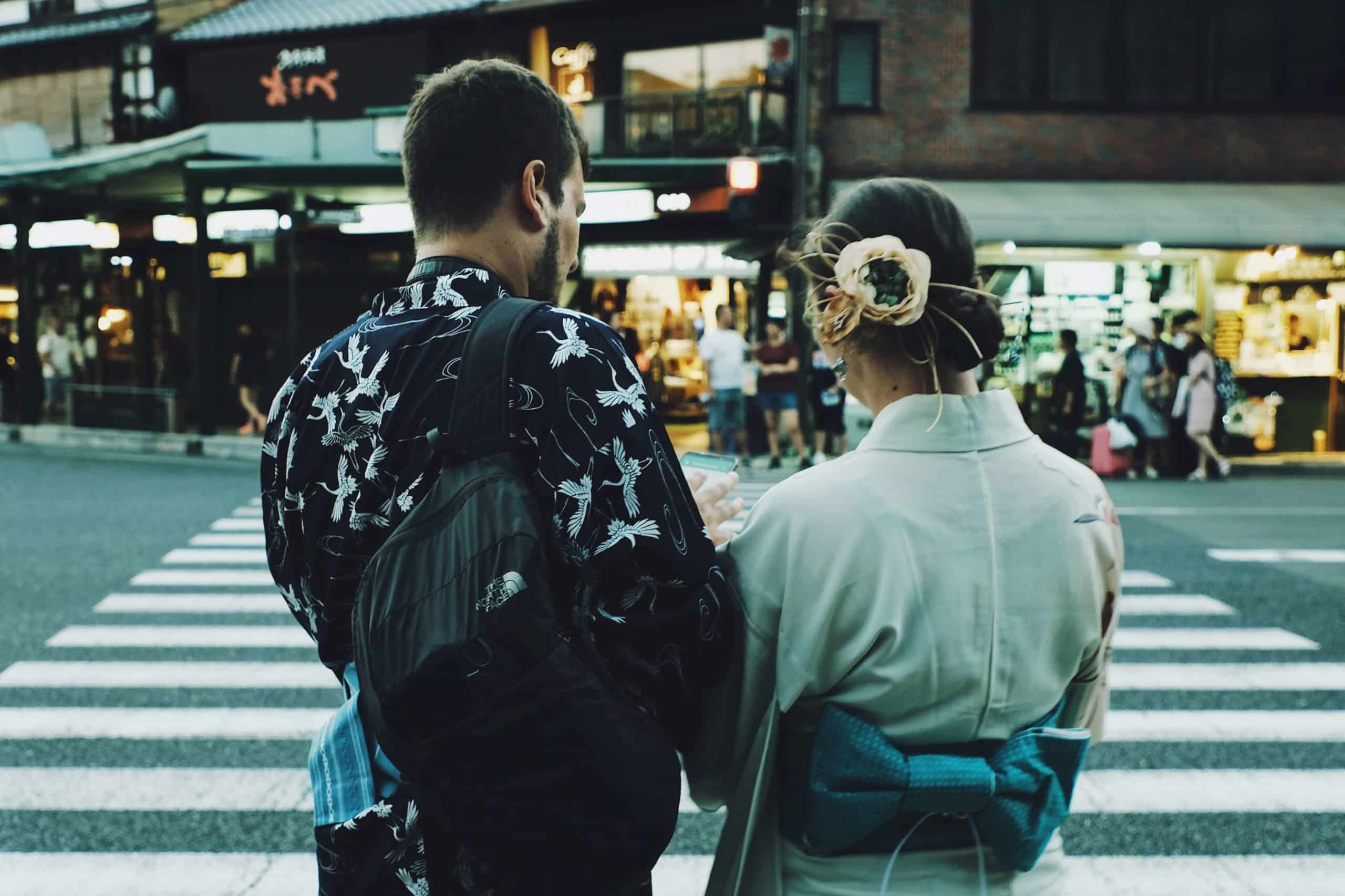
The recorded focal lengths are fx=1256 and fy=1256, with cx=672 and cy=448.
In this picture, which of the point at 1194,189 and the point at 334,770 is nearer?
the point at 334,770

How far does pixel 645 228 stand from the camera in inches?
826

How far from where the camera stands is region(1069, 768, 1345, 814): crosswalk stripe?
4.87 meters

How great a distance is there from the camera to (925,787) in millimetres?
1733

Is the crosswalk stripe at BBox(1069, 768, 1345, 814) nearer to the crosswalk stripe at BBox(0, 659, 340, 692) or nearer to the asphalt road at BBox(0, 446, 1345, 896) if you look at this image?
the asphalt road at BBox(0, 446, 1345, 896)

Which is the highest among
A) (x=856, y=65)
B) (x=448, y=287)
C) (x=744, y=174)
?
(x=856, y=65)

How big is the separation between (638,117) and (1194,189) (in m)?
8.89

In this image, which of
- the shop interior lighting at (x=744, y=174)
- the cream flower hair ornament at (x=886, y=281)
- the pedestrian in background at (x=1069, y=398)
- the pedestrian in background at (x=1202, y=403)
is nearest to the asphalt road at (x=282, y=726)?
the cream flower hair ornament at (x=886, y=281)

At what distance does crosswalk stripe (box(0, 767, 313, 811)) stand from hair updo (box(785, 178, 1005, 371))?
12.4ft

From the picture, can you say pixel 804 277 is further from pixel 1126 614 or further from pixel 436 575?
pixel 1126 614

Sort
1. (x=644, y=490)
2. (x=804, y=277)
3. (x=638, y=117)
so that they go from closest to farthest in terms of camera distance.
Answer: (x=644, y=490) < (x=804, y=277) < (x=638, y=117)

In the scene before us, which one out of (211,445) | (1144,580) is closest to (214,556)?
(1144,580)

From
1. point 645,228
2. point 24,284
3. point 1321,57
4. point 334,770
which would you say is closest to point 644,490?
point 334,770

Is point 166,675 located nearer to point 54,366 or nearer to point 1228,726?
point 1228,726

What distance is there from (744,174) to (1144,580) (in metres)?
7.95
